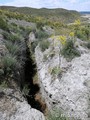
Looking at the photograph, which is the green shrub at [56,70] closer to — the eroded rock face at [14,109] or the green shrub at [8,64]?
the green shrub at [8,64]

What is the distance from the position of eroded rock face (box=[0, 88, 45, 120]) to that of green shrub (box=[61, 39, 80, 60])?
3.03 metres

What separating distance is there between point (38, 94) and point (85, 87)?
271cm

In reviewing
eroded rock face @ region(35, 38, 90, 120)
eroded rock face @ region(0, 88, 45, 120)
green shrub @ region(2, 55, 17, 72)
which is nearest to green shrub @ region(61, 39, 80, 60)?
eroded rock face @ region(35, 38, 90, 120)

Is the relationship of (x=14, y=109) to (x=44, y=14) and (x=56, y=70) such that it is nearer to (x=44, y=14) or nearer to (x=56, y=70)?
(x=56, y=70)

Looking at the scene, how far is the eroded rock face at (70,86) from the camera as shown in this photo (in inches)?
265

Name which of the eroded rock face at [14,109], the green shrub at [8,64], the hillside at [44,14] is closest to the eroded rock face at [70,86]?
the eroded rock face at [14,109]

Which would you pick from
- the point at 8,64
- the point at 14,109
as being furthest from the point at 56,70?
the point at 14,109

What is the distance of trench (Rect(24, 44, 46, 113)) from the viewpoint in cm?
841

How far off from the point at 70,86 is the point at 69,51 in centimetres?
233

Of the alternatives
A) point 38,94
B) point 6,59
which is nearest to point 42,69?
point 38,94

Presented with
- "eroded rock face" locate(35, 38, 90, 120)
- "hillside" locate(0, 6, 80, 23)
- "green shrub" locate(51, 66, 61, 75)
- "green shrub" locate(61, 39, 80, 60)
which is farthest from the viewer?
"hillside" locate(0, 6, 80, 23)

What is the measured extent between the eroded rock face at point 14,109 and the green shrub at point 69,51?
3025 millimetres

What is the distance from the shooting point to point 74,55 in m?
9.34

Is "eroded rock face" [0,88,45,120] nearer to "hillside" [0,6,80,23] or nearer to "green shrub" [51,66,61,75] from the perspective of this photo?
"green shrub" [51,66,61,75]
